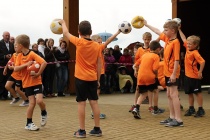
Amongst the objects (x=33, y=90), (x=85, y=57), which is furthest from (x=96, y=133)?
(x=33, y=90)

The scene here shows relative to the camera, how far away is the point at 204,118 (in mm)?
9758

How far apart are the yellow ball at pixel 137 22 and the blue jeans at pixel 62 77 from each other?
6.31 m

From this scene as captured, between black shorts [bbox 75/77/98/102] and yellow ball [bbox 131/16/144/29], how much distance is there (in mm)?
2794

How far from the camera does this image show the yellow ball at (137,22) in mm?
10039

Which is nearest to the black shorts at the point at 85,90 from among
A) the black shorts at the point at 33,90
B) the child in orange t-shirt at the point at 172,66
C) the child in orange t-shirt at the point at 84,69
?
the child in orange t-shirt at the point at 84,69

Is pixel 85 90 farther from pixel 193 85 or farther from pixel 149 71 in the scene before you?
pixel 193 85

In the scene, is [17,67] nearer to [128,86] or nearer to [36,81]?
[36,81]

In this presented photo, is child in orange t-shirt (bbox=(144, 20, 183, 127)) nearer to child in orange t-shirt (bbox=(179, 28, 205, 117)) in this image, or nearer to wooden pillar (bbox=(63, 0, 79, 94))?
child in orange t-shirt (bbox=(179, 28, 205, 117))

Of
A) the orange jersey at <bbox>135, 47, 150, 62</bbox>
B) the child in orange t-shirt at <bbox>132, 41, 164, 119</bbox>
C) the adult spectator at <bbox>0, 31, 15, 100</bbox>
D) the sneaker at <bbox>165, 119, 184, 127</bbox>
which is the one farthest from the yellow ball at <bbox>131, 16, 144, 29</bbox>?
the adult spectator at <bbox>0, 31, 15, 100</bbox>

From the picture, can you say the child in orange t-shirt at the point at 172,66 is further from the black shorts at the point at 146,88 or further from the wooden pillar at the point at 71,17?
the wooden pillar at the point at 71,17

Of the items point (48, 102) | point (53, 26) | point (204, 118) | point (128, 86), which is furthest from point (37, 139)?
point (128, 86)

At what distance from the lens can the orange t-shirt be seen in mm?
7547

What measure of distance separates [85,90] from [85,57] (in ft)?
1.87

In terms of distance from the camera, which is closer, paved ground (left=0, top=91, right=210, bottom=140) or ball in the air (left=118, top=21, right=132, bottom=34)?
paved ground (left=0, top=91, right=210, bottom=140)
